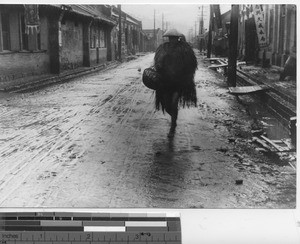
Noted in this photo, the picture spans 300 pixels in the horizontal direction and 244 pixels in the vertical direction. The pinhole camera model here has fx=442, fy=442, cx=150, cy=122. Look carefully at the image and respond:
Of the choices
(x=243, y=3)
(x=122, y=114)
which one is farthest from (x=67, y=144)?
(x=243, y=3)

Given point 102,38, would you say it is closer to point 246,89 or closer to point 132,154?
point 246,89

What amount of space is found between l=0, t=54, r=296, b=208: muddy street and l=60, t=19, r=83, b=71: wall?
64.1 inches

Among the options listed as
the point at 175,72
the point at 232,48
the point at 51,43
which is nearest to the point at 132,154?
the point at 175,72

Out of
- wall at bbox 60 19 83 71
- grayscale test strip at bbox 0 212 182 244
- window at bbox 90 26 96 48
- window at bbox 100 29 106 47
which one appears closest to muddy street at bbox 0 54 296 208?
grayscale test strip at bbox 0 212 182 244

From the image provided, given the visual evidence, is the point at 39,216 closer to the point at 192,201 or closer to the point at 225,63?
the point at 192,201

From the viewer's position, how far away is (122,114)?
379 cm

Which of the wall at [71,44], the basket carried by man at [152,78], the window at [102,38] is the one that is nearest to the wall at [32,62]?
the wall at [71,44]

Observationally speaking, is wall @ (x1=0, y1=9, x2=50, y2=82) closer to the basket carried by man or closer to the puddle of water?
the basket carried by man

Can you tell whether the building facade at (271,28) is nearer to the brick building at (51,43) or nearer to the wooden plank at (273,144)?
the wooden plank at (273,144)

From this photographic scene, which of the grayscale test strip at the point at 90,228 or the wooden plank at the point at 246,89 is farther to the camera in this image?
the wooden plank at the point at 246,89

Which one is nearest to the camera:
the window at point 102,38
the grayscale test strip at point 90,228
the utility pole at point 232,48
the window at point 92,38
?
the grayscale test strip at point 90,228

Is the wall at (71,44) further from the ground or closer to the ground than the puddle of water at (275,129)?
further from the ground

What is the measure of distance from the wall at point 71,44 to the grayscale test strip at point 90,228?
3174 mm

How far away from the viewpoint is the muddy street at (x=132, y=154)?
9.36 feet
